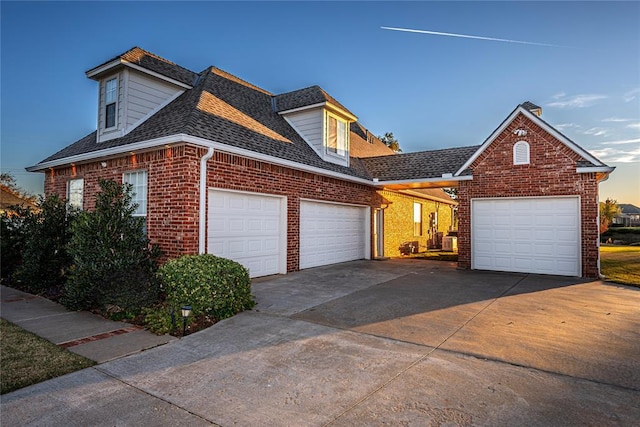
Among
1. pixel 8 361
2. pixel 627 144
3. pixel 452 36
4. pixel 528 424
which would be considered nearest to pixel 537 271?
pixel 627 144

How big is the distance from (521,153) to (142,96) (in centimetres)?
1183

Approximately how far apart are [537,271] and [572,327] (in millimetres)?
6346

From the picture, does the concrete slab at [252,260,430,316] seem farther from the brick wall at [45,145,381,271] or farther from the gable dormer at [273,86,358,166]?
the gable dormer at [273,86,358,166]

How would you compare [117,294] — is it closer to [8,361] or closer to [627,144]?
[8,361]

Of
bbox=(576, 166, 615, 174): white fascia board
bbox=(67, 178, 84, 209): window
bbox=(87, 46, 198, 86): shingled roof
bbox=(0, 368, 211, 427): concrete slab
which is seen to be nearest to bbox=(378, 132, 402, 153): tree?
bbox=(576, 166, 615, 174): white fascia board

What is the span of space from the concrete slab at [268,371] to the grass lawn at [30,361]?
45 centimetres

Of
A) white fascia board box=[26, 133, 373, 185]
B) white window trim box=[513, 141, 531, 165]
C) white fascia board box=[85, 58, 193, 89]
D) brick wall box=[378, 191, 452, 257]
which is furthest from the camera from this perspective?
brick wall box=[378, 191, 452, 257]

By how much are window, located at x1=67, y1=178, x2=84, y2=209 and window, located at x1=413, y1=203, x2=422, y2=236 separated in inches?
619

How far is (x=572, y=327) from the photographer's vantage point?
5340 millimetres

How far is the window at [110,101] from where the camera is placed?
980 cm

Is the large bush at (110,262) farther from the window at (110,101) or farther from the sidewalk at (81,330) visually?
the window at (110,101)

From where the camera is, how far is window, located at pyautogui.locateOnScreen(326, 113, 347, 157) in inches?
522

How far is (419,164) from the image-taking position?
1466 centimetres

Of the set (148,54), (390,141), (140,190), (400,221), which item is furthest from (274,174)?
(390,141)
